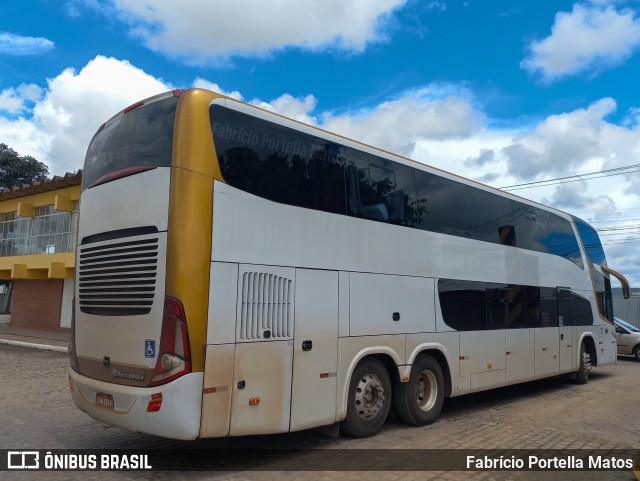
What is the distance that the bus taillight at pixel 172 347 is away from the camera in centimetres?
507

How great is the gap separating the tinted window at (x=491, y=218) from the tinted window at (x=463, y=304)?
100cm

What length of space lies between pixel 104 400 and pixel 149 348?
962mm

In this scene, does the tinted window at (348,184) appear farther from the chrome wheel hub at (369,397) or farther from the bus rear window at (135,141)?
the chrome wheel hub at (369,397)

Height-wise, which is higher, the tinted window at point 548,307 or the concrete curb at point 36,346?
the tinted window at point 548,307

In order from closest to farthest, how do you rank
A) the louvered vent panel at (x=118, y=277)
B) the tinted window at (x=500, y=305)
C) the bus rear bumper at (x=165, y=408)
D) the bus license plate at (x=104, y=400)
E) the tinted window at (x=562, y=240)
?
the bus rear bumper at (x=165, y=408) < the louvered vent panel at (x=118, y=277) < the bus license plate at (x=104, y=400) < the tinted window at (x=500, y=305) < the tinted window at (x=562, y=240)

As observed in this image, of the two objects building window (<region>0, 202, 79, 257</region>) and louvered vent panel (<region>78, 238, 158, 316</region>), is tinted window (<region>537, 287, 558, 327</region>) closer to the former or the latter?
louvered vent panel (<region>78, 238, 158, 316</region>)

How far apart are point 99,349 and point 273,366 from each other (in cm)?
199

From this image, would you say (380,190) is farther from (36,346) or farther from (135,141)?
(36,346)

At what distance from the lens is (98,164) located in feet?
21.3

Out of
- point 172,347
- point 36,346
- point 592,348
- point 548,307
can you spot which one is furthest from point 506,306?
point 36,346

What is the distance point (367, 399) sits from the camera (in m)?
7.08

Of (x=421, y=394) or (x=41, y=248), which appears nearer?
(x=421, y=394)

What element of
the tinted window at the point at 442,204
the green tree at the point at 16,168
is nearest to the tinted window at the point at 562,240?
the tinted window at the point at 442,204

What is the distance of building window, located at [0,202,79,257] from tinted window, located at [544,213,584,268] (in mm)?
19767
